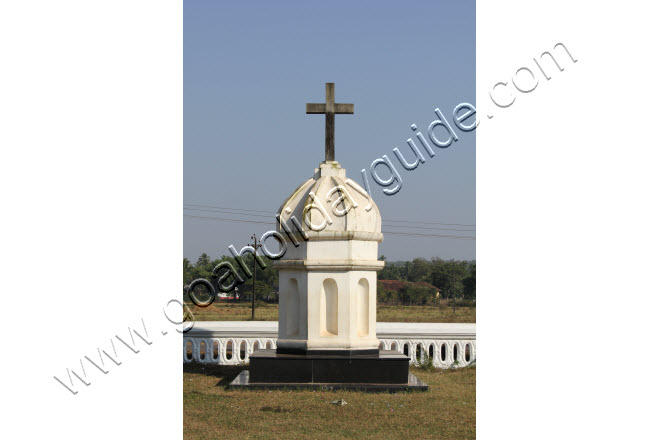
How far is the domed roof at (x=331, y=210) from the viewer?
32.8 feet

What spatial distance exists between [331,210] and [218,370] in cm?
406

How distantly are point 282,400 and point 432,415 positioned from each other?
2.03m

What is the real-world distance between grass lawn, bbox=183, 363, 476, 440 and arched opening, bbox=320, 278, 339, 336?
3.52 feet

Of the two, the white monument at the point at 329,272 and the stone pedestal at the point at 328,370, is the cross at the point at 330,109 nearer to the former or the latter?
the white monument at the point at 329,272

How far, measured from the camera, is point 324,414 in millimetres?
8109

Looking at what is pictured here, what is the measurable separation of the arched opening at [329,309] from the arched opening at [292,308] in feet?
1.37

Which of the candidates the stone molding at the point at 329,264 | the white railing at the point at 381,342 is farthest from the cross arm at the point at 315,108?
the white railing at the point at 381,342

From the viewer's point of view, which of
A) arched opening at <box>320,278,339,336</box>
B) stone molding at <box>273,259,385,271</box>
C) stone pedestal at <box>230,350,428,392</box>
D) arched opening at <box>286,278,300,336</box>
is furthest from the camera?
arched opening at <box>286,278,300,336</box>

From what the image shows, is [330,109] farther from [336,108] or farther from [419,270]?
[419,270]

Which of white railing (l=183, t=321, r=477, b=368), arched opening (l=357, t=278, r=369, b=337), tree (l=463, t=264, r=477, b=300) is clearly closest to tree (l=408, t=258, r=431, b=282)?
tree (l=463, t=264, r=477, b=300)

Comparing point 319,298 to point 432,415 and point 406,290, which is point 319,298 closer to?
point 432,415

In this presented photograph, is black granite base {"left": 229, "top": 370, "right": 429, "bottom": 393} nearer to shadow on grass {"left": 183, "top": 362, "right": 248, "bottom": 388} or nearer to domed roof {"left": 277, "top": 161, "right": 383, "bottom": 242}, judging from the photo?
shadow on grass {"left": 183, "top": 362, "right": 248, "bottom": 388}

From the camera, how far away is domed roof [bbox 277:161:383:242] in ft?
32.8

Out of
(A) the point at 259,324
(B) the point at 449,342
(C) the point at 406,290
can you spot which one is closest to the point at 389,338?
(B) the point at 449,342
